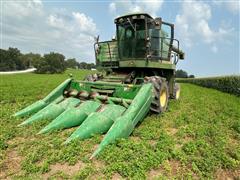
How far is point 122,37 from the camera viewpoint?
7.88 meters

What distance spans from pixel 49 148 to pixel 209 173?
8.17 feet

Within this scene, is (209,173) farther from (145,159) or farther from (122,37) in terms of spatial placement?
(122,37)

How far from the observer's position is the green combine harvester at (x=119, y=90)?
4617mm

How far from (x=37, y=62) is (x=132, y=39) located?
58.4 m

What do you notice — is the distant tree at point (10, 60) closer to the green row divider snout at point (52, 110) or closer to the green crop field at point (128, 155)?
the green row divider snout at point (52, 110)

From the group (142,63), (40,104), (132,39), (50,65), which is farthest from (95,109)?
(50,65)

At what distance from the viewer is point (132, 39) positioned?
7.59m

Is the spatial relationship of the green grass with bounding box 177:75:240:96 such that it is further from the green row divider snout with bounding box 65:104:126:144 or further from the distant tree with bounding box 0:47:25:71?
the distant tree with bounding box 0:47:25:71

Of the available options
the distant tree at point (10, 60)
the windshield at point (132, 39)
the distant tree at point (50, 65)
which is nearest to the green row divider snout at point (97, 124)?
the windshield at point (132, 39)

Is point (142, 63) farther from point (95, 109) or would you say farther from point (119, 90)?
point (95, 109)

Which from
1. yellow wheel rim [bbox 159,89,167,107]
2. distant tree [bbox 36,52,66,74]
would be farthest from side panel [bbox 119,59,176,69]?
distant tree [bbox 36,52,66,74]

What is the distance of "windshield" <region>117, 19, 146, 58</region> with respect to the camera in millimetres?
7278

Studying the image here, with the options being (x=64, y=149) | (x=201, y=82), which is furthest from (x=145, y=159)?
(x=201, y=82)

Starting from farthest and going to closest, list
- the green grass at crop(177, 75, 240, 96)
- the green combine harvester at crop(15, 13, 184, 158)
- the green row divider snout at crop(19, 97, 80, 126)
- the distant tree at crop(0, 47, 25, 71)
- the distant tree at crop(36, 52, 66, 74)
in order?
the distant tree at crop(0, 47, 25, 71) < the distant tree at crop(36, 52, 66, 74) < the green grass at crop(177, 75, 240, 96) < the green row divider snout at crop(19, 97, 80, 126) < the green combine harvester at crop(15, 13, 184, 158)
